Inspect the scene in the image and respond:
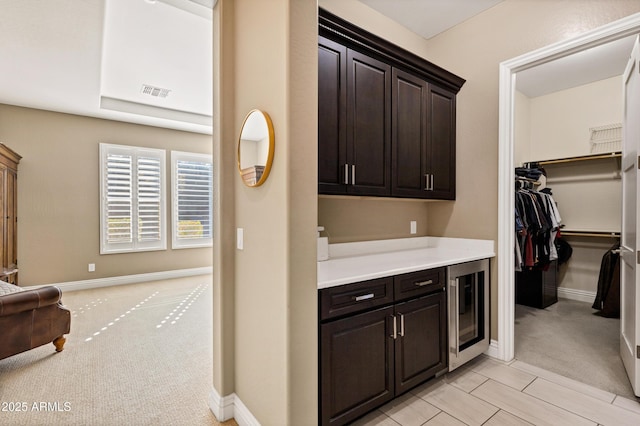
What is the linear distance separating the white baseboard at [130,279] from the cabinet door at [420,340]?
16.7 ft

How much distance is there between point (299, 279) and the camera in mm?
1398

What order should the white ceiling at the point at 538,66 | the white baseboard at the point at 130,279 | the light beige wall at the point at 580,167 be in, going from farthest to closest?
the white baseboard at the point at 130,279, the light beige wall at the point at 580,167, the white ceiling at the point at 538,66

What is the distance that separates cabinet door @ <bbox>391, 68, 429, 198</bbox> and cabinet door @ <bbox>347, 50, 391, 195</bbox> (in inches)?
3.1

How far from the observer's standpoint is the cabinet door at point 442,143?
2701mm

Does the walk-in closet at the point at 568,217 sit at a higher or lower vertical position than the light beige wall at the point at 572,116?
lower

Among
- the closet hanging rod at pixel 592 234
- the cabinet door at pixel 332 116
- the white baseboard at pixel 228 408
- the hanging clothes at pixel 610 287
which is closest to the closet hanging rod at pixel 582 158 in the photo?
the closet hanging rod at pixel 592 234

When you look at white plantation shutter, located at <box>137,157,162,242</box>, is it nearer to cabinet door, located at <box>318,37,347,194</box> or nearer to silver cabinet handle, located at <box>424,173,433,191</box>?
cabinet door, located at <box>318,37,347,194</box>

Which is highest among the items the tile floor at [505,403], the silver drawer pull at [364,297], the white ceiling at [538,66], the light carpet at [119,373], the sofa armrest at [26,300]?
the white ceiling at [538,66]

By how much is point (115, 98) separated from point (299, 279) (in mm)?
5009

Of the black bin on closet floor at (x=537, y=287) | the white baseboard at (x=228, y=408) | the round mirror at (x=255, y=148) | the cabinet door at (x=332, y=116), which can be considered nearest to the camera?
the round mirror at (x=255, y=148)

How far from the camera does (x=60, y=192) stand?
189 inches

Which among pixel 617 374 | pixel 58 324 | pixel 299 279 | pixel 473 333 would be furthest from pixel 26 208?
pixel 617 374

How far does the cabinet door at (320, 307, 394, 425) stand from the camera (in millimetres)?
1562

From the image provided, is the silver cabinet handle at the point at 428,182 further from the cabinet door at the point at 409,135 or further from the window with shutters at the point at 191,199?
the window with shutters at the point at 191,199
